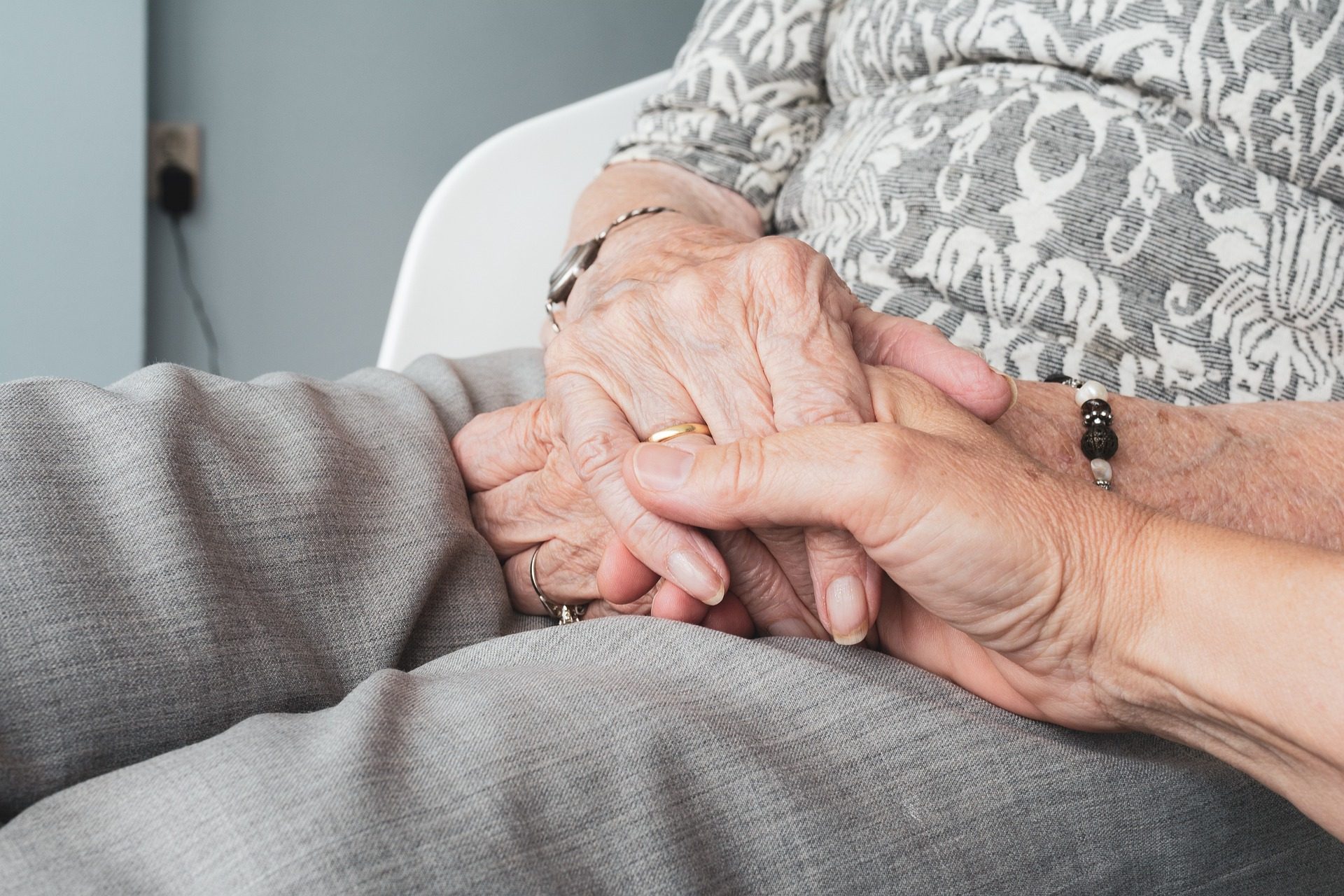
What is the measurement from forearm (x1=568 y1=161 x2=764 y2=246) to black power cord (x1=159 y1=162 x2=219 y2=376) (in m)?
1.15

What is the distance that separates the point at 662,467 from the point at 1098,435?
31 centimetres

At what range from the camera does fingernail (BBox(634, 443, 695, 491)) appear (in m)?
0.62

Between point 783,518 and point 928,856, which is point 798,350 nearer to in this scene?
point 783,518

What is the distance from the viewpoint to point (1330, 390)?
32.3 inches

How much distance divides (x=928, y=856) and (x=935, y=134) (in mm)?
649

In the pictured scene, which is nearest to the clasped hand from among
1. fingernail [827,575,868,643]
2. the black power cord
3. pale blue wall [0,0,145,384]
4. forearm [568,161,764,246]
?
fingernail [827,575,868,643]

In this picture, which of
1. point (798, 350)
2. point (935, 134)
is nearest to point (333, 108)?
point (935, 134)

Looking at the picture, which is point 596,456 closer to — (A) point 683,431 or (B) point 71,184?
(A) point 683,431

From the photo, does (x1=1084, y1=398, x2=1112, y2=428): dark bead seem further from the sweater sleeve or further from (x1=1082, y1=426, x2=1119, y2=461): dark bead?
the sweater sleeve

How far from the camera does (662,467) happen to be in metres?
0.63

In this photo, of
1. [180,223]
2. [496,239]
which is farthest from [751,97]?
[180,223]

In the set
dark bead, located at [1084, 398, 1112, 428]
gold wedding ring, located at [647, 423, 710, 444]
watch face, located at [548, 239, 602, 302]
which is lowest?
gold wedding ring, located at [647, 423, 710, 444]

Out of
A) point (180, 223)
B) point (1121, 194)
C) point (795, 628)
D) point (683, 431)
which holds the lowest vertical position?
point (180, 223)

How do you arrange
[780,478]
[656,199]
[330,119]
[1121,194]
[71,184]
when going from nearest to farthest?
[780,478] < [1121,194] < [656,199] < [71,184] < [330,119]
